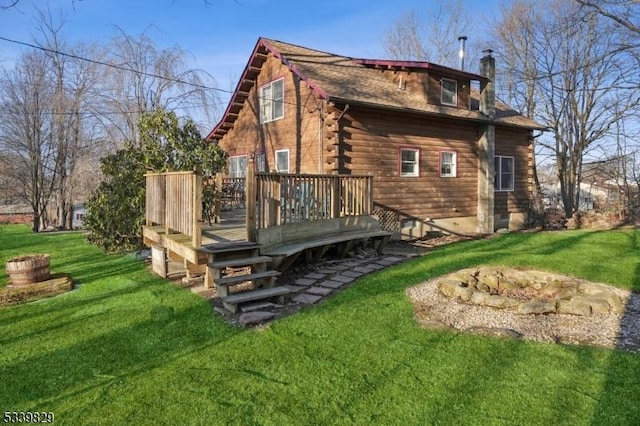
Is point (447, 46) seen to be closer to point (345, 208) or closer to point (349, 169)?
point (349, 169)

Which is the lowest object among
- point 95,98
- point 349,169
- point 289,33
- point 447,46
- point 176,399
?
point 176,399

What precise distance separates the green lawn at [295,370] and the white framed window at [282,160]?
7863 mm

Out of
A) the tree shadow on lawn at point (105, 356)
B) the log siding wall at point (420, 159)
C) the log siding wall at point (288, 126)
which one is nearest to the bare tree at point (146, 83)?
the log siding wall at point (288, 126)

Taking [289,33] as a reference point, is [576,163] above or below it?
below

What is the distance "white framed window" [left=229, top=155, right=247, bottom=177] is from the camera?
52.1 feet

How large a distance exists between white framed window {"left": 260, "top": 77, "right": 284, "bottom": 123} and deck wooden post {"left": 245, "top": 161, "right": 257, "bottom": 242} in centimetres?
774

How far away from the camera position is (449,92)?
525 inches

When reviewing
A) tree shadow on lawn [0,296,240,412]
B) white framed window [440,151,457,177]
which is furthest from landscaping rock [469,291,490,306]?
white framed window [440,151,457,177]

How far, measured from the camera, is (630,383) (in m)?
3.32

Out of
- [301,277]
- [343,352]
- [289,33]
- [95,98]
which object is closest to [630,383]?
[343,352]

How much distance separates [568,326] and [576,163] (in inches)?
837

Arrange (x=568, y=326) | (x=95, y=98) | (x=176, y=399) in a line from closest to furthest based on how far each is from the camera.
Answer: (x=176, y=399) → (x=568, y=326) → (x=95, y=98)

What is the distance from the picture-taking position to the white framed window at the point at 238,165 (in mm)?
15867

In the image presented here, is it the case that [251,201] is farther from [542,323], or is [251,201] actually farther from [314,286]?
[542,323]
